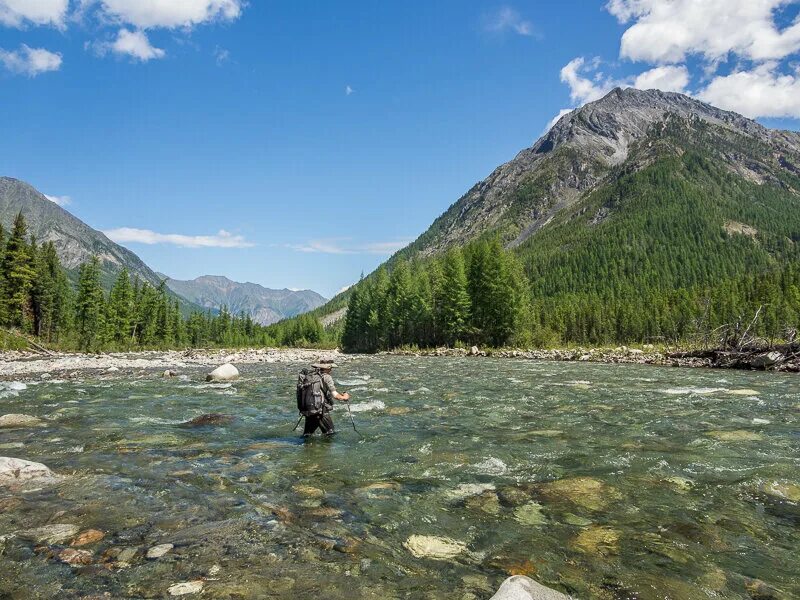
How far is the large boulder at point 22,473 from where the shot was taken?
7527mm

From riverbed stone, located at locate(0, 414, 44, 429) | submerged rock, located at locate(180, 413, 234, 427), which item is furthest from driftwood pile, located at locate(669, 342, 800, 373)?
riverbed stone, located at locate(0, 414, 44, 429)

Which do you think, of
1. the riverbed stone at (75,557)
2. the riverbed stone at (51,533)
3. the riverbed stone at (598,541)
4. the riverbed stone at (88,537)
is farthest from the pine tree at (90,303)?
the riverbed stone at (598,541)

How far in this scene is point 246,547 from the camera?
554 centimetres

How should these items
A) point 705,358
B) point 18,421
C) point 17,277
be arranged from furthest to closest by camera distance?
point 17,277 → point 705,358 → point 18,421

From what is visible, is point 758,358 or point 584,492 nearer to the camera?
point 584,492

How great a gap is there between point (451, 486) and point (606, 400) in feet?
36.6

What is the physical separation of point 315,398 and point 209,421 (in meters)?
4.06

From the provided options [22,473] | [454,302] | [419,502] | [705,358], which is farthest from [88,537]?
[454,302]

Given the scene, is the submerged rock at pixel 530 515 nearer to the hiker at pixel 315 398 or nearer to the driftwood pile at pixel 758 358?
the hiker at pixel 315 398

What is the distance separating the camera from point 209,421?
44.3ft

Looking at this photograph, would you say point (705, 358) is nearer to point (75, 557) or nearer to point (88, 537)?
point (88, 537)

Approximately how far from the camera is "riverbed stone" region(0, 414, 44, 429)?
12.2 metres

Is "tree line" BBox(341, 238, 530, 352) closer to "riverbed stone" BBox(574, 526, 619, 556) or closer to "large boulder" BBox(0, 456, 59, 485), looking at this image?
"riverbed stone" BBox(574, 526, 619, 556)

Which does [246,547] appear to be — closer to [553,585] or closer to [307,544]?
[307,544]
